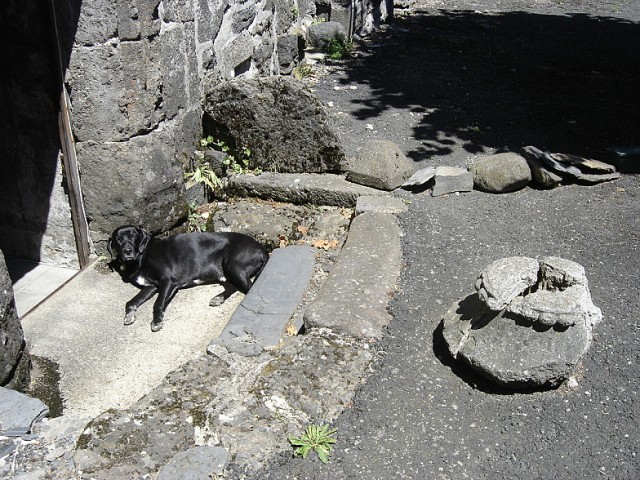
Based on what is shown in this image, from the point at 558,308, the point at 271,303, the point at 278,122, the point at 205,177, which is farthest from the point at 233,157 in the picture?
the point at 558,308

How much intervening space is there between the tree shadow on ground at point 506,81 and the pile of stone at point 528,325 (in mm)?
3280

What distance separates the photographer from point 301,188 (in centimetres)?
625

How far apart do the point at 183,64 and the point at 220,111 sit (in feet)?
2.14

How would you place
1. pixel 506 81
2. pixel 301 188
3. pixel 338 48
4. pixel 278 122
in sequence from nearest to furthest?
1. pixel 301 188
2. pixel 278 122
3. pixel 506 81
4. pixel 338 48

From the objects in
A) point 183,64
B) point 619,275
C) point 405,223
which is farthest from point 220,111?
point 619,275

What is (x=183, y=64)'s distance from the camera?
5.89 m

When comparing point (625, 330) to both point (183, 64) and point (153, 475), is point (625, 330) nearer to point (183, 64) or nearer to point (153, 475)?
point (153, 475)

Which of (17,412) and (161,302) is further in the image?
(161,302)

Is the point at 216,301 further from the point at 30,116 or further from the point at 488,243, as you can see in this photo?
the point at 488,243

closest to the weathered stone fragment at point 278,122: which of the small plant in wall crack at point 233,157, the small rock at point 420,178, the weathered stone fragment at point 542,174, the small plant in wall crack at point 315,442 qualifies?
the small plant in wall crack at point 233,157

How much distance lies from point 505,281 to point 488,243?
62.9 inches

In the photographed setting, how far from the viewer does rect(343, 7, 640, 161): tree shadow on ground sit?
24.5 ft

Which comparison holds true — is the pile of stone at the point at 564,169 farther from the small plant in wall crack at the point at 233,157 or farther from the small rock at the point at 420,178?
the small plant in wall crack at the point at 233,157

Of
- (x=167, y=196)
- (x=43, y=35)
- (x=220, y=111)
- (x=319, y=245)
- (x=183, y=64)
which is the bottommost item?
(x=319, y=245)
